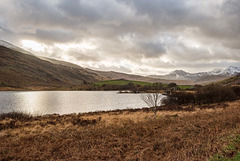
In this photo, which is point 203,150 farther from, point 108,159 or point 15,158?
point 15,158

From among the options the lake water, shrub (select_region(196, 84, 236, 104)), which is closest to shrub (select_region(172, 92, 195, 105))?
shrub (select_region(196, 84, 236, 104))

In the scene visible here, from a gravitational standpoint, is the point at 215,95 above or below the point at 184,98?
above

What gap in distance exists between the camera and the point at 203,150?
697 cm

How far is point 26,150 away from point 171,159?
303 inches

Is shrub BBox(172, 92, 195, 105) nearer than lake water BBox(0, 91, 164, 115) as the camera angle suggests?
No

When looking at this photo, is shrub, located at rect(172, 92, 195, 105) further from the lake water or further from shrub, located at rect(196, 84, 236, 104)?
the lake water

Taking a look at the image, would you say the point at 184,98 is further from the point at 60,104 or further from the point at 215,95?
the point at 60,104

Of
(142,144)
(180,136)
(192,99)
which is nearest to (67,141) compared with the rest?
(142,144)

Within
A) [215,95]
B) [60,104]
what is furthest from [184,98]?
[60,104]

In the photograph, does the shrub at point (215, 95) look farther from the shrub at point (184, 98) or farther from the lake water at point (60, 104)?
the lake water at point (60, 104)

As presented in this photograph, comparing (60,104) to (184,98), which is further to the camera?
(60,104)

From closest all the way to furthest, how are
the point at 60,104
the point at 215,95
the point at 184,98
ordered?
the point at 215,95 < the point at 184,98 < the point at 60,104

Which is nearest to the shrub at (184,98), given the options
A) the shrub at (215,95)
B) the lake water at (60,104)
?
the shrub at (215,95)

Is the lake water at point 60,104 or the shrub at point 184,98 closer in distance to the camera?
the lake water at point 60,104
